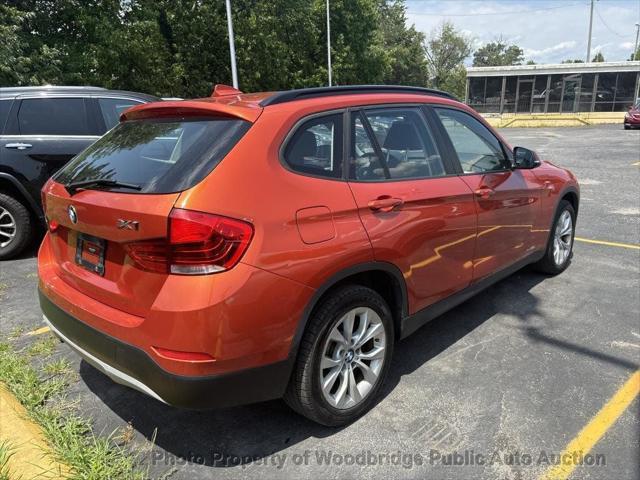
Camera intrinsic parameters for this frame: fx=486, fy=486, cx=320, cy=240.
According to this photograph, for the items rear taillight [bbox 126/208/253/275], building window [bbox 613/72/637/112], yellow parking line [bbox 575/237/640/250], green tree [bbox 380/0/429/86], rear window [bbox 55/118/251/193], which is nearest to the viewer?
rear taillight [bbox 126/208/253/275]

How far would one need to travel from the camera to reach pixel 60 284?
105 inches

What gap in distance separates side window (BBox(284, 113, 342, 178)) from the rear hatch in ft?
0.92

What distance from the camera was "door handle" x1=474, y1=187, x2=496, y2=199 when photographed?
3366 millimetres

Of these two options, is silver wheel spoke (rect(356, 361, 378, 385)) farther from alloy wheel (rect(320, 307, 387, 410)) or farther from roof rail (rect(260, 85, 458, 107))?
roof rail (rect(260, 85, 458, 107))

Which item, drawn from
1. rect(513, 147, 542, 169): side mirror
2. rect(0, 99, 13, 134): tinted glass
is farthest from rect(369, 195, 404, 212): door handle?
rect(0, 99, 13, 134): tinted glass

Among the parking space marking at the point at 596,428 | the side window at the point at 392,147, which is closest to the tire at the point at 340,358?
the side window at the point at 392,147

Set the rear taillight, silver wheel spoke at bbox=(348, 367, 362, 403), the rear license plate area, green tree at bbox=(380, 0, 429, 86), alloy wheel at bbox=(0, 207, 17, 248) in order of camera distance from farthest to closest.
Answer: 1. green tree at bbox=(380, 0, 429, 86)
2. alloy wheel at bbox=(0, 207, 17, 248)
3. silver wheel spoke at bbox=(348, 367, 362, 403)
4. the rear license plate area
5. the rear taillight

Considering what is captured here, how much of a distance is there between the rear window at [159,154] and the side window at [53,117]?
3180 mm

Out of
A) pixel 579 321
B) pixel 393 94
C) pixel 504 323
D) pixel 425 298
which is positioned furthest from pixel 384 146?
pixel 579 321

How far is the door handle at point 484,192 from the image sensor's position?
11.0 ft

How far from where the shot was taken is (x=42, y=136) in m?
5.43

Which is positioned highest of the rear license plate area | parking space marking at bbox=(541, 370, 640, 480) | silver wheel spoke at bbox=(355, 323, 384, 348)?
the rear license plate area

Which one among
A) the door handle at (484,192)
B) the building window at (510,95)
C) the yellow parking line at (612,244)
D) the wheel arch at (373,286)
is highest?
the building window at (510,95)

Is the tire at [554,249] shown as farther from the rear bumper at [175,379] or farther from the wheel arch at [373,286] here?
the rear bumper at [175,379]
